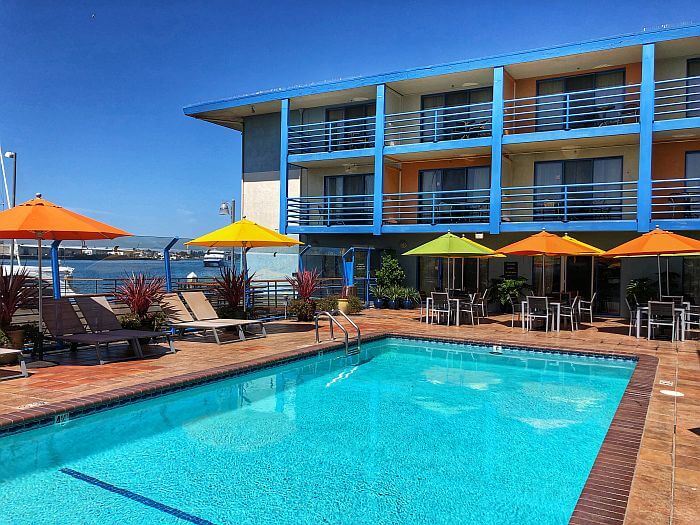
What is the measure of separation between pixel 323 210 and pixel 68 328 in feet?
45.8

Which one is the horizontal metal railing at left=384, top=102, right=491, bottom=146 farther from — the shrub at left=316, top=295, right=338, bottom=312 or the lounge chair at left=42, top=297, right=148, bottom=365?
the lounge chair at left=42, top=297, right=148, bottom=365

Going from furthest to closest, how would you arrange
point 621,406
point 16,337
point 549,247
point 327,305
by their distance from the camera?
point 327,305 → point 549,247 → point 16,337 → point 621,406

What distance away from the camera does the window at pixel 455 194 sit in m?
18.7

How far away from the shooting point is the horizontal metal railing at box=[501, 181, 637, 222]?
54.4ft

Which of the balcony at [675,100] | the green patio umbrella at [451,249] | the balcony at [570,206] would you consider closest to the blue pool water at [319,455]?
the green patio umbrella at [451,249]

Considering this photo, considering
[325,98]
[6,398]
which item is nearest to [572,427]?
[6,398]

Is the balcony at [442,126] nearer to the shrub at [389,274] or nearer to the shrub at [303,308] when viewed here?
the shrub at [389,274]

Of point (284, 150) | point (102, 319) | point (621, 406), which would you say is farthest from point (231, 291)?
point (284, 150)

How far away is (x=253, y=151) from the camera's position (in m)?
23.5

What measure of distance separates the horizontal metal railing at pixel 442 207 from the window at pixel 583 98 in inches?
121

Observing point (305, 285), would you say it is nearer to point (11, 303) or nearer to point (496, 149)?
point (496, 149)

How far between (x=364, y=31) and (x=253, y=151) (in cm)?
667

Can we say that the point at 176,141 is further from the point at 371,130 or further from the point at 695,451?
the point at 695,451

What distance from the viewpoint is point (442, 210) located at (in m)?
19.5
